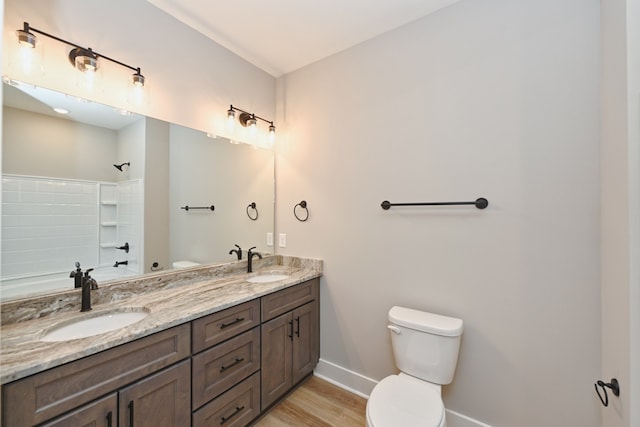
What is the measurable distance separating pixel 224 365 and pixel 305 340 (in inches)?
29.1

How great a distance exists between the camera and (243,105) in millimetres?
2232

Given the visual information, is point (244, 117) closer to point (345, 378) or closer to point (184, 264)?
point (184, 264)

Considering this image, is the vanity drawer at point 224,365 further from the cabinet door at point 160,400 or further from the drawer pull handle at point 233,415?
the drawer pull handle at point 233,415

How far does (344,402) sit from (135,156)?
2.16 m

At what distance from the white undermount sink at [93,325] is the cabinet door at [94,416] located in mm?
312

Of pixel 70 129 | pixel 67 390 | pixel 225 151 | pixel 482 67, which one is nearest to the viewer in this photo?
→ pixel 67 390

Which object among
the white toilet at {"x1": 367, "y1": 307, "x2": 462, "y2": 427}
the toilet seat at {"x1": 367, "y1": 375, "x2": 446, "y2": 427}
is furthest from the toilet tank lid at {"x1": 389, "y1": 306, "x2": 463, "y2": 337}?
the toilet seat at {"x1": 367, "y1": 375, "x2": 446, "y2": 427}

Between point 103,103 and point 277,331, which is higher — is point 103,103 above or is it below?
above

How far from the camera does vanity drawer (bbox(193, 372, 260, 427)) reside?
1.37 m

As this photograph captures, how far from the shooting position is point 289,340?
1.91 metres

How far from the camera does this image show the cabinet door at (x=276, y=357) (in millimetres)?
1715

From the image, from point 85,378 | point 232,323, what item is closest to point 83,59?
point 85,378

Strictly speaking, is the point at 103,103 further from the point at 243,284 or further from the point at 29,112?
the point at 243,284

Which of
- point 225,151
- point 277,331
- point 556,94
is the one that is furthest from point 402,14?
point 277,331
